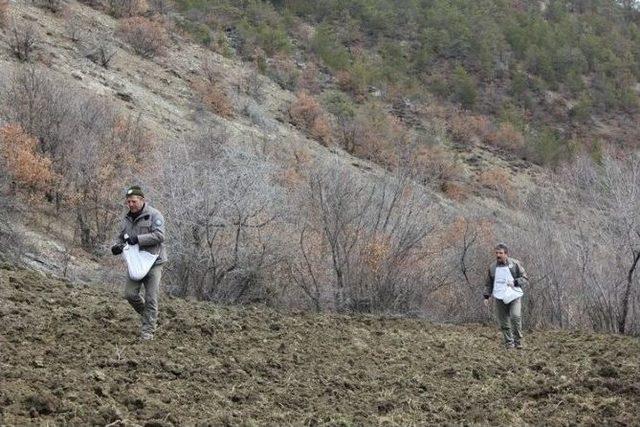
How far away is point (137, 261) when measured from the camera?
738 cm

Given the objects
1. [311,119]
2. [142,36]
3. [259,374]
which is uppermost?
[142,36]

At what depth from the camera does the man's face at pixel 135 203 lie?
7.31m

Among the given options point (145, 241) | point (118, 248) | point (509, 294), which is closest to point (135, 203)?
point (145, 241)

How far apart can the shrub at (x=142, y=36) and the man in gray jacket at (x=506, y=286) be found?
29348mm

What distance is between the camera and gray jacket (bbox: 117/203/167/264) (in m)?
7.30

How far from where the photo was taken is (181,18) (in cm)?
4450

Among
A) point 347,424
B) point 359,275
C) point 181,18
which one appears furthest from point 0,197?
point 181,18

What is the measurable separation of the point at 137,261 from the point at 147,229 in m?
0.37

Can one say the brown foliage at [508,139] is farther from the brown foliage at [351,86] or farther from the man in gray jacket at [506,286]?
the man in gray jacket at [506,286]

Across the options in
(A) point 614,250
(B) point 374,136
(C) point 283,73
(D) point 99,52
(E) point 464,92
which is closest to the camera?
(A) point 614,250

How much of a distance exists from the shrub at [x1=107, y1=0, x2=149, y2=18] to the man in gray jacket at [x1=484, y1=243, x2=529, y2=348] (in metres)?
33.8

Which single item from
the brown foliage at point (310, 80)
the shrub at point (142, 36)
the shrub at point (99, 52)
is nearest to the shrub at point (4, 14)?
the shrub at point (99, 52)

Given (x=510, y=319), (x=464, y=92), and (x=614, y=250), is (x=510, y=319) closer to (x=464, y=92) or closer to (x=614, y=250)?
(x=614, y=250)

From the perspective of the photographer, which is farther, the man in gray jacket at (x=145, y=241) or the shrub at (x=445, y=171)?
the shrub at (x=445, y=171)
